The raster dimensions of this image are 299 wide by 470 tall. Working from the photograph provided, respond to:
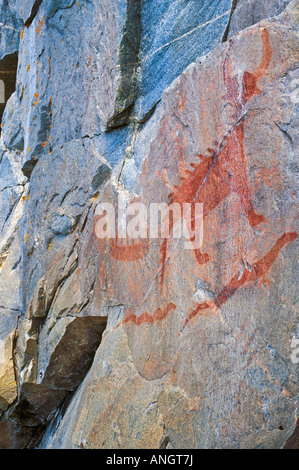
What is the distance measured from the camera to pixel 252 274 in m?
2.70

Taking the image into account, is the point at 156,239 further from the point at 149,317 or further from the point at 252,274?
the point at 252,274

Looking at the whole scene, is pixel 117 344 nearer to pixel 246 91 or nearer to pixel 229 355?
pixel 229 355

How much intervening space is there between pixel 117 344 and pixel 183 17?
98.9 inches

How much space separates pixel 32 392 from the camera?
4.58 m

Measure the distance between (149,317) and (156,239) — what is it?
53 cm

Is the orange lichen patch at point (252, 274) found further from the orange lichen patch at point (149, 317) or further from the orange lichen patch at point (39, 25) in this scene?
the orange lichen patch at point (39, 25)

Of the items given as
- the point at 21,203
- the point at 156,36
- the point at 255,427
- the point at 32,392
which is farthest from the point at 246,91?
the point at 21,203

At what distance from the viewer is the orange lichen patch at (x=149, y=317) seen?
3.23 metres

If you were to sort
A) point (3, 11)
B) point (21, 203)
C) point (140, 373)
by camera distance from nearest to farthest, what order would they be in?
point (140, 373) → point (21, 203) → point (3, 11)

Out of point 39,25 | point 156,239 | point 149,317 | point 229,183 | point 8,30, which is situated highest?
point 8,30

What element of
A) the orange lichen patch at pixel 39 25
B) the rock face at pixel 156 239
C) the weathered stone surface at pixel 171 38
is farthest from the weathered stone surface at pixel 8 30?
the weathered stone surface at pixel 171 38

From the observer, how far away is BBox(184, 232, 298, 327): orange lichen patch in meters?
2.57

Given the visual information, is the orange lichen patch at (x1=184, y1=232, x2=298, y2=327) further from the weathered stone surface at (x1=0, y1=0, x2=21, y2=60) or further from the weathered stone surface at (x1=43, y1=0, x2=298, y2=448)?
the weathered stone surface at (x1=0, y1=0, x2=21, y2=60)

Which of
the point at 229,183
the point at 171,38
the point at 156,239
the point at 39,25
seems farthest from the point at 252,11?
the point at 39,25
